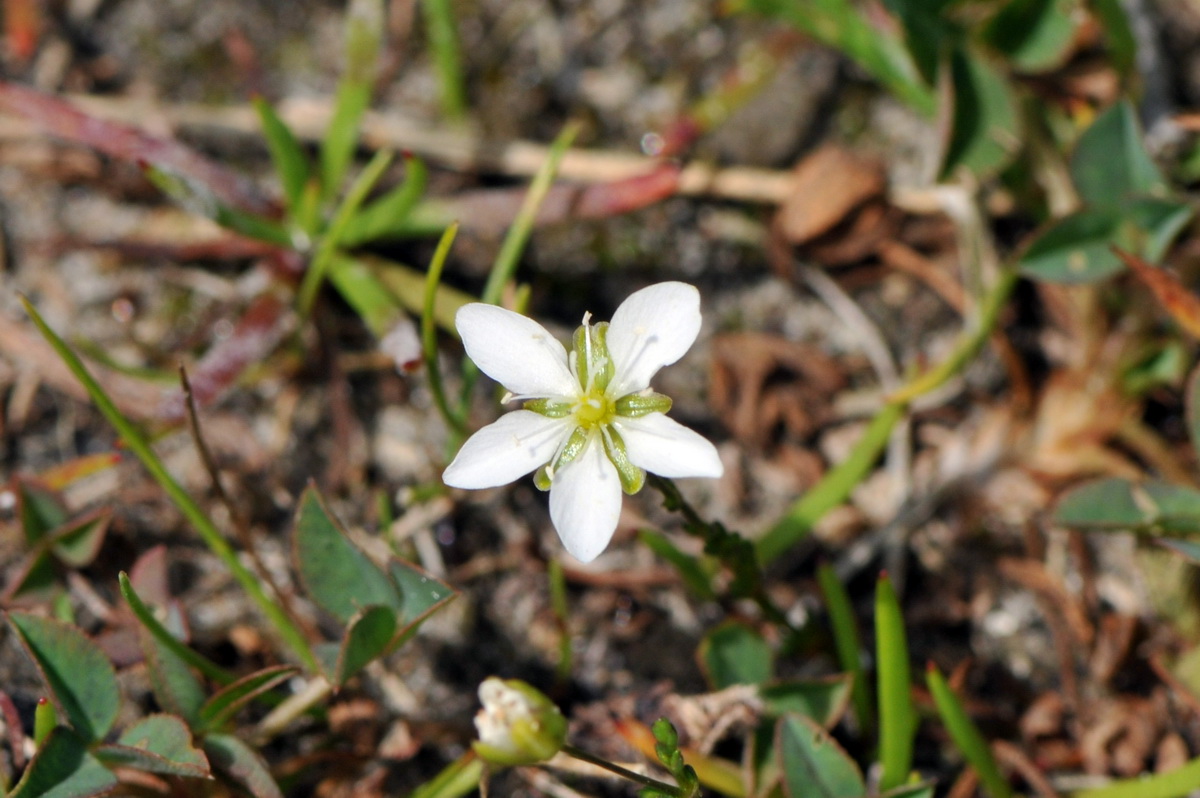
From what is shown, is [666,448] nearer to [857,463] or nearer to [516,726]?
[516,726]

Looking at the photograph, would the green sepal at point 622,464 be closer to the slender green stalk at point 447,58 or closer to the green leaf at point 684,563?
the green leaf at point 684,563

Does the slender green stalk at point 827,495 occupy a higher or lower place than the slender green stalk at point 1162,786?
higher

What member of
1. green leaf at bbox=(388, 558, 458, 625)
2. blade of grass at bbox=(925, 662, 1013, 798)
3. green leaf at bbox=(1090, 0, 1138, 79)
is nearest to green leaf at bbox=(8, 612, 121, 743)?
green leaf at bbox=(388, 558, 458, 625)

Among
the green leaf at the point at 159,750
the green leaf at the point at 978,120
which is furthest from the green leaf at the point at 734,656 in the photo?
the green leaf at the point at 978,120

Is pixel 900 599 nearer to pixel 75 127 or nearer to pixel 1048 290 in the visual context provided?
pixel 1048 290

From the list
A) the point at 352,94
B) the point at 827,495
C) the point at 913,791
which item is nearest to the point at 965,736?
the point at 913,791

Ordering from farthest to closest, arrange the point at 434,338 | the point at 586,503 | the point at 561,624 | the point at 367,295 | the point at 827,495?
the point at 367,295
the point at 827,495
the point at 561,624
the point at 434,338
the point at 586,503
